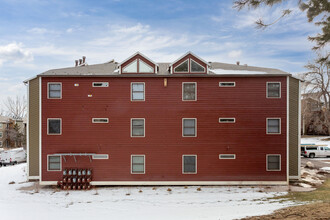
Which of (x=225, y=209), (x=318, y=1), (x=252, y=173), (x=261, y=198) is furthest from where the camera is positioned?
(x=252, y=173)

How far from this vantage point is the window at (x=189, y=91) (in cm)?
1636

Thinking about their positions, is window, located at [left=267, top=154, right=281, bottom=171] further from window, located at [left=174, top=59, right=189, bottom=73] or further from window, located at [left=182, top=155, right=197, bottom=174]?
window, located at [left=174, top=59, right=189, bottom=73]

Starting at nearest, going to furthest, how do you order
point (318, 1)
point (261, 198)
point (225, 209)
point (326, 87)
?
point (318, 1), point (225, 209), point (261, 198), point (326, 87)

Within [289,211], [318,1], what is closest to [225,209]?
[289,211]

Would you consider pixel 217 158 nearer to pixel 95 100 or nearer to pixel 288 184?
pixel 288 184

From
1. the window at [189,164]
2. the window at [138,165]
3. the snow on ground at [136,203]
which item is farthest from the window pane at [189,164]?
the window at [138,165]

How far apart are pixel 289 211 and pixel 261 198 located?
3533 mm

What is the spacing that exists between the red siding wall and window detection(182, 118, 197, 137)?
11.2 inches

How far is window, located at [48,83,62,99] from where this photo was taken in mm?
16438

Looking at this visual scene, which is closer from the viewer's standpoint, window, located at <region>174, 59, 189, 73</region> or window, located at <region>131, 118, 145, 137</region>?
window, located at <region>131, 118, 145, 137</region>

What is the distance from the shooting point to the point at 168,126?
1628cm

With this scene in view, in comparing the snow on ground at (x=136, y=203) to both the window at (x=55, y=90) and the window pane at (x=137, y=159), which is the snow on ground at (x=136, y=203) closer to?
the window pane at (x=137, y=159)

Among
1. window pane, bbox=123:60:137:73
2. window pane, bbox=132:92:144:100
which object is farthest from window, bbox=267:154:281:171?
window pane, bbox=123:60:137:73

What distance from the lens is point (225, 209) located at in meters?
11.5
